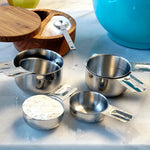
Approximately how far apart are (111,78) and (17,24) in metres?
0.27

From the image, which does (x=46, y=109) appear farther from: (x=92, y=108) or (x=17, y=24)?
(x=17, y=24)

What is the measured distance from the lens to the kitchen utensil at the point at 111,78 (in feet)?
2.05

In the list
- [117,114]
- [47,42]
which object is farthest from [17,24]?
[117,114]

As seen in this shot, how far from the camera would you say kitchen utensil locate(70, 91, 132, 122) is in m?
0.58

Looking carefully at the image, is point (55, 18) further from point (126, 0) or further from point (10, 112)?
point (10, 112)

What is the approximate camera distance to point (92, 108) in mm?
633

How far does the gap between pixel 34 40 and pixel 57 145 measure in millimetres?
278

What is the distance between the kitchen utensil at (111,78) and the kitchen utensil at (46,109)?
0.05 meters

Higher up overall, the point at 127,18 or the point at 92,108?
the point at 127,18

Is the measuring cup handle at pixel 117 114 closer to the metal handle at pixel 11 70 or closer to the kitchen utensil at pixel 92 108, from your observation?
the kitchen utensil at pixel 92 108

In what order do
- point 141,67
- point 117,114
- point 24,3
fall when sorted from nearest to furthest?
point 117,114
point 141,67
point 24,3

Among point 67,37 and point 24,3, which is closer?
point 67,37

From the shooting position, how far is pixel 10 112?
2.02 feet

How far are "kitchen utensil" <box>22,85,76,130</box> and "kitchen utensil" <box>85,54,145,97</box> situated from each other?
5 centimetres
